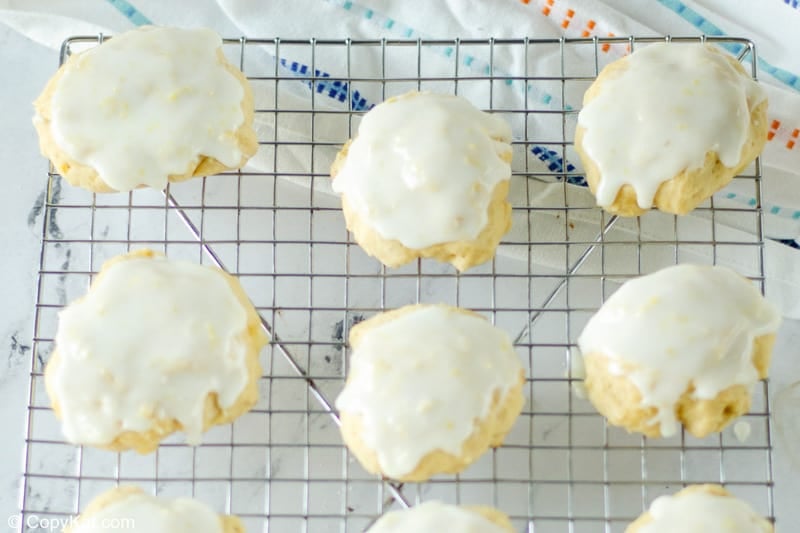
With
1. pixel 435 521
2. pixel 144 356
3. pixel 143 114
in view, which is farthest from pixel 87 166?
pixel 435 521

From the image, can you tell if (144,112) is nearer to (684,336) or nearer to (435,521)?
(435,521)

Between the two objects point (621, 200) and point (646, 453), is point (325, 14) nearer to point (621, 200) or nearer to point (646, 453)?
point (621, 200)

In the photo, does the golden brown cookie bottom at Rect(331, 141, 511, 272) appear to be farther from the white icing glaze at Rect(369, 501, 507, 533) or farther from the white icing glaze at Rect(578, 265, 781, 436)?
the white icing glaze at Rect(369, 501, 507, 533)

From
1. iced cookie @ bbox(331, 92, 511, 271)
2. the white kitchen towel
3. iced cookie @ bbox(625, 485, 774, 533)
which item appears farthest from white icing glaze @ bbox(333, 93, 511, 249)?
iced cookie @ bbox(625, 485, 774, 533)

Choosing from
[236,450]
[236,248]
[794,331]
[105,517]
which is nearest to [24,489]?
[105,517]

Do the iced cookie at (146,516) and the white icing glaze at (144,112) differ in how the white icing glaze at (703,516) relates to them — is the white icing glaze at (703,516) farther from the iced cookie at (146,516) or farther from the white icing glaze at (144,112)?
the white icing glaze at (144,112)

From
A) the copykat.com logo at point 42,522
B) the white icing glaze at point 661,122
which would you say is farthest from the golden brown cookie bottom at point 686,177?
the copykat.com logo at point 42,522
